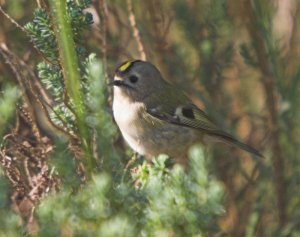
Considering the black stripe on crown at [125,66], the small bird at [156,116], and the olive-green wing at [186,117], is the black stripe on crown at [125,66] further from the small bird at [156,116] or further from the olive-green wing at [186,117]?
the olive-green wing at [186,117]

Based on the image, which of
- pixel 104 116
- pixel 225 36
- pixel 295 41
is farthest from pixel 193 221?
pixel 295 41

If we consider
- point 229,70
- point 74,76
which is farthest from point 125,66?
point 74,76

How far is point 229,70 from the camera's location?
369 centimetres

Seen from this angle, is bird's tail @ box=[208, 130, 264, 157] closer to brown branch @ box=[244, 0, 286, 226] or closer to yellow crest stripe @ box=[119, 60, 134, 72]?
brown branch @ box=[244, 0, 286, 226]

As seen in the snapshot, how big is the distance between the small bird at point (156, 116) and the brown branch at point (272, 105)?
0.17m

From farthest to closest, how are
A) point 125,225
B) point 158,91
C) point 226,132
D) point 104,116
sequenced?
point 158,91
point 226,132
point 104,116
point 125,225

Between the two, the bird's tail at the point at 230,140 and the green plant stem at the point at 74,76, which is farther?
the bird's tail at the point at 230,140

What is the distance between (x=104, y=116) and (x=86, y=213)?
8.8 inches

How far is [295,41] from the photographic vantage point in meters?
3.40

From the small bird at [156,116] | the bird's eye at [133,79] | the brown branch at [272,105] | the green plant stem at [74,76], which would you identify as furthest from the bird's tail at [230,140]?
the green plant stem at [74,76]

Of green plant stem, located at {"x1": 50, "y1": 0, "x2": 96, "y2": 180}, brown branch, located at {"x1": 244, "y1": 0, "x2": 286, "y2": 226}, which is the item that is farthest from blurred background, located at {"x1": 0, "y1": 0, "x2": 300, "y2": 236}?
green plant stem, located at {"x1": 50, "y1": 0, "x2": 96, "y2": 180}

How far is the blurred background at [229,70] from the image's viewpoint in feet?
8.95

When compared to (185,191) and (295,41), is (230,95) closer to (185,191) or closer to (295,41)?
(295,41)

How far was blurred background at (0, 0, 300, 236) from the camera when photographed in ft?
8.95
